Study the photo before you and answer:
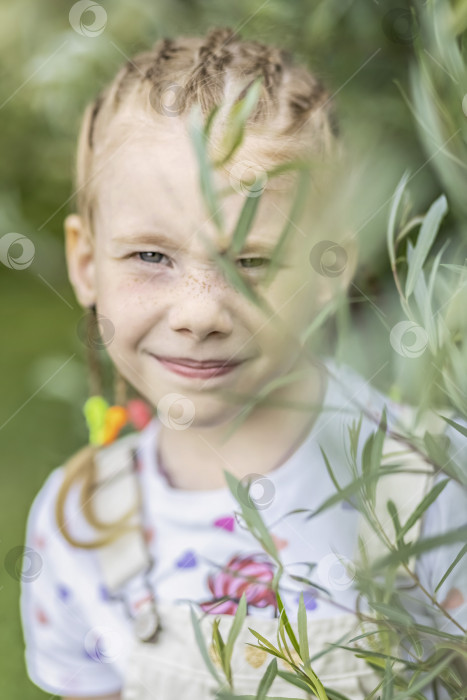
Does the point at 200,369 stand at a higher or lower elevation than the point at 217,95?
lower

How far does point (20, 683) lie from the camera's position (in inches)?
46.8

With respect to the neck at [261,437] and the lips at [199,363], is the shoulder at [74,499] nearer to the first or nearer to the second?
the neck at [261,437]

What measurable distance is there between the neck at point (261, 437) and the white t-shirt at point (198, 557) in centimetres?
1

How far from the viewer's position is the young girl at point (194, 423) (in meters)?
0.67

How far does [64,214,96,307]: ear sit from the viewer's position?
82cm

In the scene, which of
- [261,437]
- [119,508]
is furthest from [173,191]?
[119,508]

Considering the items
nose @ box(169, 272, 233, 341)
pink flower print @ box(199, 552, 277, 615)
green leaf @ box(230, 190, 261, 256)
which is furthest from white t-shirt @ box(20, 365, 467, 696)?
green leaf @ box(230, 190, 261, 256)

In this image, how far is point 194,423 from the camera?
2.59ft

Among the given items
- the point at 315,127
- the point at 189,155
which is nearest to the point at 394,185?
the point at 315,127

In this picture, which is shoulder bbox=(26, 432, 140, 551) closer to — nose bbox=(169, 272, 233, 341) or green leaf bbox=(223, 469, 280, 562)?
nose bbox=(169, 272, 233, 341)

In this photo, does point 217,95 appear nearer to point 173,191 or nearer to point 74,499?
point 173,191

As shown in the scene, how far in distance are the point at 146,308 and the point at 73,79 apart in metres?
0.60

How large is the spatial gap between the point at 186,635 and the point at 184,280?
349mm

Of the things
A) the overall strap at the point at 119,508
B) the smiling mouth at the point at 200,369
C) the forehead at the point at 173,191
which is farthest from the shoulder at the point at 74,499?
the forehead at the point at 173,191
